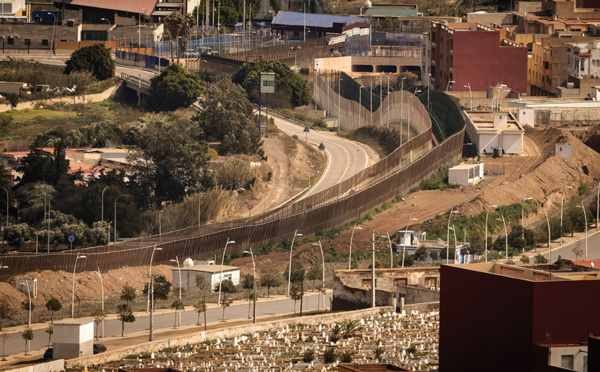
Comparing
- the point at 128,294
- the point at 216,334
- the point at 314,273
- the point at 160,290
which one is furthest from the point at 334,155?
the point at 216,334

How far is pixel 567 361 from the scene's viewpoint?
47000 millimetres

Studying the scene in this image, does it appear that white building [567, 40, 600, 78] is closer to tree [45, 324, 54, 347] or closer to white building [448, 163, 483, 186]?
white building [448, 163, 483, 186]

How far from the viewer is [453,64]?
134 meters

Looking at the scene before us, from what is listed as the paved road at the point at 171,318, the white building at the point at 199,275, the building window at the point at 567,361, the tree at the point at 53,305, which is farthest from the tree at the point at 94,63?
the building window at the point at 567,361

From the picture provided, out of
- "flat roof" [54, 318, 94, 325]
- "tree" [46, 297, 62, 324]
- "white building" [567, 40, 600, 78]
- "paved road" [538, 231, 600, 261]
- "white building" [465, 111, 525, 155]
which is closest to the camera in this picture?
"flat roof" [54, 318, 94, 325]

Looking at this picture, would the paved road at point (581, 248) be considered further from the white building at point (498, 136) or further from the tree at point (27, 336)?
the tree at point (27, 336)

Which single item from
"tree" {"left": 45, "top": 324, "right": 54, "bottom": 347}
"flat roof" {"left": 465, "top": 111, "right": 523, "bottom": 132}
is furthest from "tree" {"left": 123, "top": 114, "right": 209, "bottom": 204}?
"tree" {"left": 45, "top": 324, "right": 54, "bottom": 347}

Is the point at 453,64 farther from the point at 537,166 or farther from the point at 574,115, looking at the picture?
the point at 537,166

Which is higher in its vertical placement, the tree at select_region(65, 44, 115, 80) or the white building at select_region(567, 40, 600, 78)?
the white building at select_region(567, 40, 600, 78)

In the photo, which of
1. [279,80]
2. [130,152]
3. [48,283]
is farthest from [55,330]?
[279,80]

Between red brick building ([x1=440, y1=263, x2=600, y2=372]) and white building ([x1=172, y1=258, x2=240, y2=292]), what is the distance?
129ft

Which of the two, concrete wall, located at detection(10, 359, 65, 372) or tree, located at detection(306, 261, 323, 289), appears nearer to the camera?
concrete wall, located at detection(10, 359, 65, 372)

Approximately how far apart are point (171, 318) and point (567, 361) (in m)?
37.9

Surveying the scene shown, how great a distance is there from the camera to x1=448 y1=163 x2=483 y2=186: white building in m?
109
